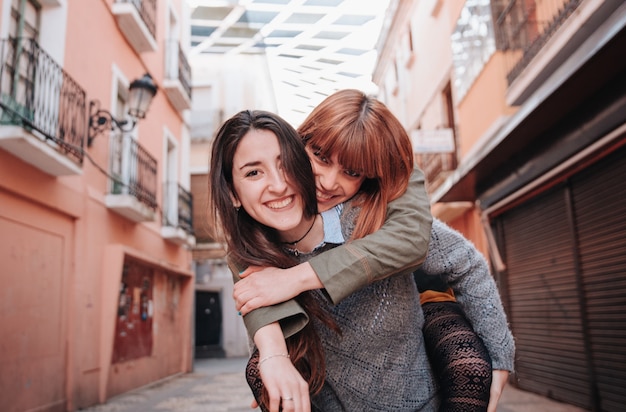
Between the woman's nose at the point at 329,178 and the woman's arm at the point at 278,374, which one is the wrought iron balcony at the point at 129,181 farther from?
the woman's arm at the point at 278,374

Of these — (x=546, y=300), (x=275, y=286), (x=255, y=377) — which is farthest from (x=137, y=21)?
(x=275, y=286)

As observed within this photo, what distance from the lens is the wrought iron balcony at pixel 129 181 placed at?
9180mm

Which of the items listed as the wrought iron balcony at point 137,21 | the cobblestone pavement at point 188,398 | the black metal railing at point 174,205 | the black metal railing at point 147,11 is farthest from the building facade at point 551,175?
the black metal railing at point 174,205

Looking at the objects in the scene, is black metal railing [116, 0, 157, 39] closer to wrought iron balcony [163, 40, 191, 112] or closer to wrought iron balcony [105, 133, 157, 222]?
wrought iron balcony [163, 40, 191, 112]

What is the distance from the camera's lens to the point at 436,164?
12609 mm

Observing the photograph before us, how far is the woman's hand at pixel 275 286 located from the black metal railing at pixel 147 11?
29.2ft

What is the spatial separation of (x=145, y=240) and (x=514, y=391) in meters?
6.74

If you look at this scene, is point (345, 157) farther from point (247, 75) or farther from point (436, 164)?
point (247, 75)

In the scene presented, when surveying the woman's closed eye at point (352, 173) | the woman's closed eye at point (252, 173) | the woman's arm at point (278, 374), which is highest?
the woman's closed eye at point (352, 173)

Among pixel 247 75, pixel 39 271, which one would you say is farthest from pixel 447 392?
pixel 247 75

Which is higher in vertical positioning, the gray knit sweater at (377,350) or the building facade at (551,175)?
the building facade at (551,175)

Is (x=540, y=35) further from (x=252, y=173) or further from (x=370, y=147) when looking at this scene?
(x=252, y=173)

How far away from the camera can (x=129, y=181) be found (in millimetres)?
9625

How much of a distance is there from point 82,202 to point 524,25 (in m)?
6.12
